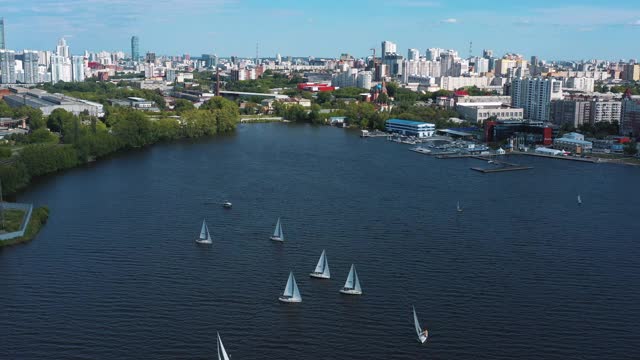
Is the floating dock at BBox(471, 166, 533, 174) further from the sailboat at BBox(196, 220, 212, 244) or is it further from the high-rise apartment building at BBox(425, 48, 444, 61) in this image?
the high-rise apartment building at BBox(425, 48, 444, 61)

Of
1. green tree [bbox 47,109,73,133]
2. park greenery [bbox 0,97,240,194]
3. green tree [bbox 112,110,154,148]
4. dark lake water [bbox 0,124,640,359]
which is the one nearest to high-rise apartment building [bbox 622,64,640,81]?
park greenery [bbox 0,97,240,194]

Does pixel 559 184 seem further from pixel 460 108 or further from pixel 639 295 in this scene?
pixel 460 108

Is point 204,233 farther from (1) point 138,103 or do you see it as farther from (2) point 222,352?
(1) point 138,103

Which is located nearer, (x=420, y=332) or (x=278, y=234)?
(x=420, y=332)

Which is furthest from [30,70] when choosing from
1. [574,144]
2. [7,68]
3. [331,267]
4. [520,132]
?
[331,267]

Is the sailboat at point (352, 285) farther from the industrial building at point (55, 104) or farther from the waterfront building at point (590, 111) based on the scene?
the industrial building at point (55, 104)

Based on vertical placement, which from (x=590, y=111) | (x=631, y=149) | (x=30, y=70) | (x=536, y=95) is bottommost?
(x=631, y=149)

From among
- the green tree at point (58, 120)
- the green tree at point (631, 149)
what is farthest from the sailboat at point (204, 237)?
the green tree at point (58, 120)

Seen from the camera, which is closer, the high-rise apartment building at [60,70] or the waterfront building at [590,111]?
the waterfront building at [590,111]
